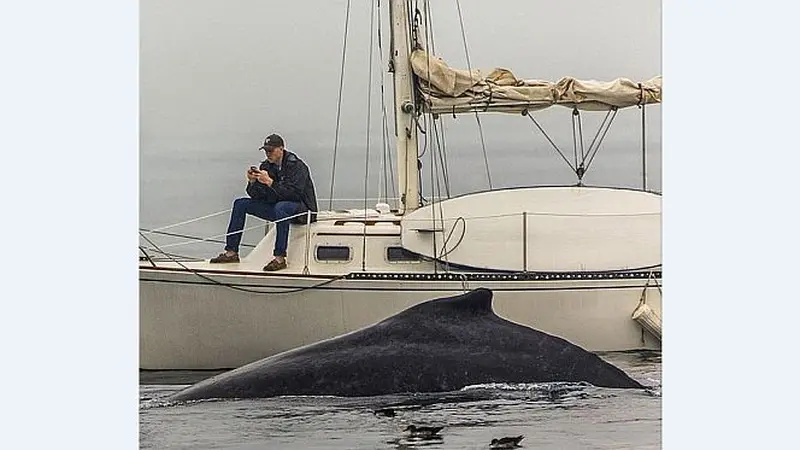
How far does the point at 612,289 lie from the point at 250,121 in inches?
58.7

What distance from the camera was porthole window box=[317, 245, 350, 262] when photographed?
16.9ft

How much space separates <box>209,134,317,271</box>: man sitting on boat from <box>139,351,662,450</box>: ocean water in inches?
21.7

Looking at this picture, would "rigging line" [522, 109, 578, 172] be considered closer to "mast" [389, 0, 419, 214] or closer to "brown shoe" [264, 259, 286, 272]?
"mast" [389, 0, 419, 214]

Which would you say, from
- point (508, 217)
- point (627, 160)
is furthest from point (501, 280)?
point (627, 160)

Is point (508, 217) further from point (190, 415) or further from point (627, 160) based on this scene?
point (190, 415)

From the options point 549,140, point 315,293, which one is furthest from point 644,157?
point 315,293

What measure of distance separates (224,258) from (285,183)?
0.36 meters

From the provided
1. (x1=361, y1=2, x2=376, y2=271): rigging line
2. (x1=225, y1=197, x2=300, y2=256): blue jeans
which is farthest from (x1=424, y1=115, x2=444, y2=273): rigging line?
(x1=225, y1=197, x2=300, y2=256): blue jeans

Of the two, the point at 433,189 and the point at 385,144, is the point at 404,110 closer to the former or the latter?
the point at 385,144

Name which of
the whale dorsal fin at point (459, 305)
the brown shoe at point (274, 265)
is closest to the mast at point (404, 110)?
the whale dorsal fin at point (459, 305)

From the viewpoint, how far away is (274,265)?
5.12m

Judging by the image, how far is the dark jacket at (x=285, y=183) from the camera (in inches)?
203

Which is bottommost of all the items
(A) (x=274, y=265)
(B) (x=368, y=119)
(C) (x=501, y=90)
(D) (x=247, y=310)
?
(D) (x=247, y=310)
